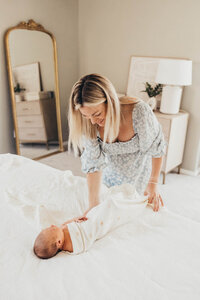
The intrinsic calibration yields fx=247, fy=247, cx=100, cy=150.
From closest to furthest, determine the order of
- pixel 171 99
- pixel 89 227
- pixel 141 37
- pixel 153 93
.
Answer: pixel 89 227 → pixel 171 99 → pixel 153 93 → pixel 141 37

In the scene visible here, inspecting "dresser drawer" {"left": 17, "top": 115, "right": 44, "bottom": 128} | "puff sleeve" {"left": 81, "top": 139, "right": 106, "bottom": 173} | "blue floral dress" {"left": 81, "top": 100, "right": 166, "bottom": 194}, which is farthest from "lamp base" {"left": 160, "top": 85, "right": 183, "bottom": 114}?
"dresser drawer" {"left": 17, "top": 115, "right": 44, "bottom": 128}

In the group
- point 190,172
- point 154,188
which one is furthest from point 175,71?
point 154,188

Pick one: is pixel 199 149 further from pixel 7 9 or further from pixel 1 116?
pixel 7 9

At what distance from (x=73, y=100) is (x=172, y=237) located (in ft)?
2.45

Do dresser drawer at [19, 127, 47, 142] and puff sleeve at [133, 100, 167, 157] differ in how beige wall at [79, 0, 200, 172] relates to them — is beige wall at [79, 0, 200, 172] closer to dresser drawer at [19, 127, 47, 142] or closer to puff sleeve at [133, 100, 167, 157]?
dresser drawer at [19, 127, 47, 142]

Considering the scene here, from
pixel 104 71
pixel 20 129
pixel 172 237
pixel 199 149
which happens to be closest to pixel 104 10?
pixel 104 71

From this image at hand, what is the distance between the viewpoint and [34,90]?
307cm

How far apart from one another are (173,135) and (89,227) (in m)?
1.74

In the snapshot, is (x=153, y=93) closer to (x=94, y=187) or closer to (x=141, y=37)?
(x=141, y=37)

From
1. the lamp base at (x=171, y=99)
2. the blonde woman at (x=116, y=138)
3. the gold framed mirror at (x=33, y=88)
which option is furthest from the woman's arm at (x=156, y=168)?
the gold framed mirror at (x=33, y=88)

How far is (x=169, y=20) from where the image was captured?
2.64 metres

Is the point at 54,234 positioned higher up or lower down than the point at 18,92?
lower down

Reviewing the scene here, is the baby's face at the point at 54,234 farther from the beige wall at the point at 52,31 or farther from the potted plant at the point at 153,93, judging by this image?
the beige wall at the point at 52,31

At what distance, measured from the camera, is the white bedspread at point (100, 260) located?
0.84 meters
